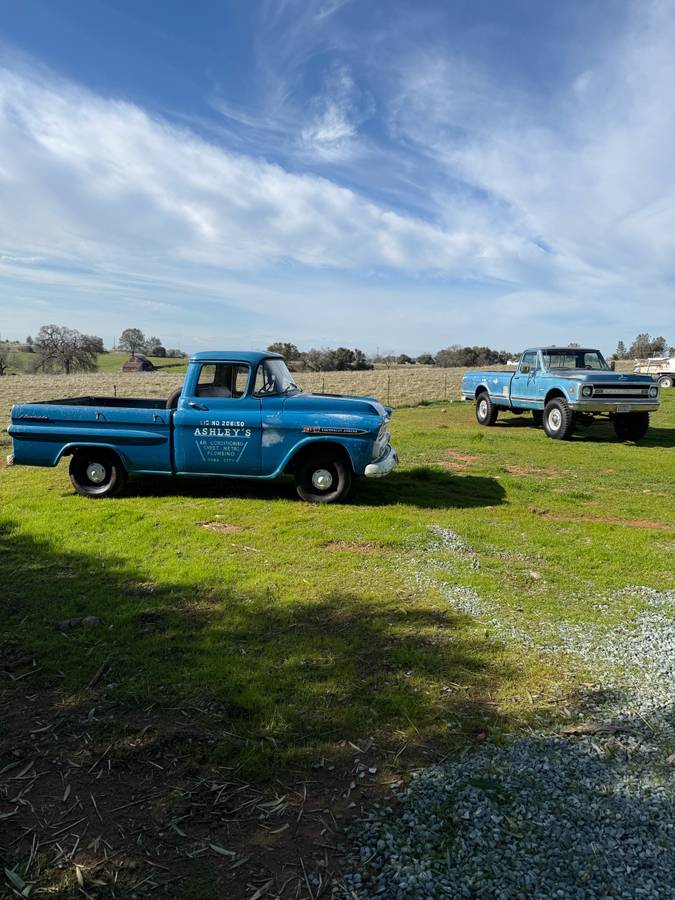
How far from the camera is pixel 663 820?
8.21 feet

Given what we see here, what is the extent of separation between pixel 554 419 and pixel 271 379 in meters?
8.88

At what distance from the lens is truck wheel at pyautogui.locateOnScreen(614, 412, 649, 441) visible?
14.2 m

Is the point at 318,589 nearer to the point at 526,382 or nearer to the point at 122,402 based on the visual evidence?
the point at 122,402

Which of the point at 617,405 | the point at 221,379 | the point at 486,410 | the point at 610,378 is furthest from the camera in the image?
the point at 486,410

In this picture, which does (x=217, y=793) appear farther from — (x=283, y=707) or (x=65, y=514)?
(x=65, y=514)

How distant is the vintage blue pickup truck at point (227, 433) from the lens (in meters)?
7.71

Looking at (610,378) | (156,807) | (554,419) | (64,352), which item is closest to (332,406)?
(156,807)

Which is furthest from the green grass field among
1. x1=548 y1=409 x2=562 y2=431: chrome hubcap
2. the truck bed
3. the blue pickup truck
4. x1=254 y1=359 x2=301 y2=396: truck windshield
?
x1=548 y1=409 x2=562 y2=431: chrome hubcap

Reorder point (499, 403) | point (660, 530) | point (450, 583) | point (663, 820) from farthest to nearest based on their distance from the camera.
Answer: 1. point (499, 403)
2. point (660, 530)
3. point (450, 583)
4. point (663, 820)

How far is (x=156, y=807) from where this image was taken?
267cm

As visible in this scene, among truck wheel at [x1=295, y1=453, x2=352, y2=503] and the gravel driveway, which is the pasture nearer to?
the gravel driveway

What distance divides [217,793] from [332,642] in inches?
58.0

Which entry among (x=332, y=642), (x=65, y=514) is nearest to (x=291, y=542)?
(x=332, y=642)

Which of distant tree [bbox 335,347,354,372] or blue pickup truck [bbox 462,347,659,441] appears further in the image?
distant tree [bbox 335,347,354,372]
